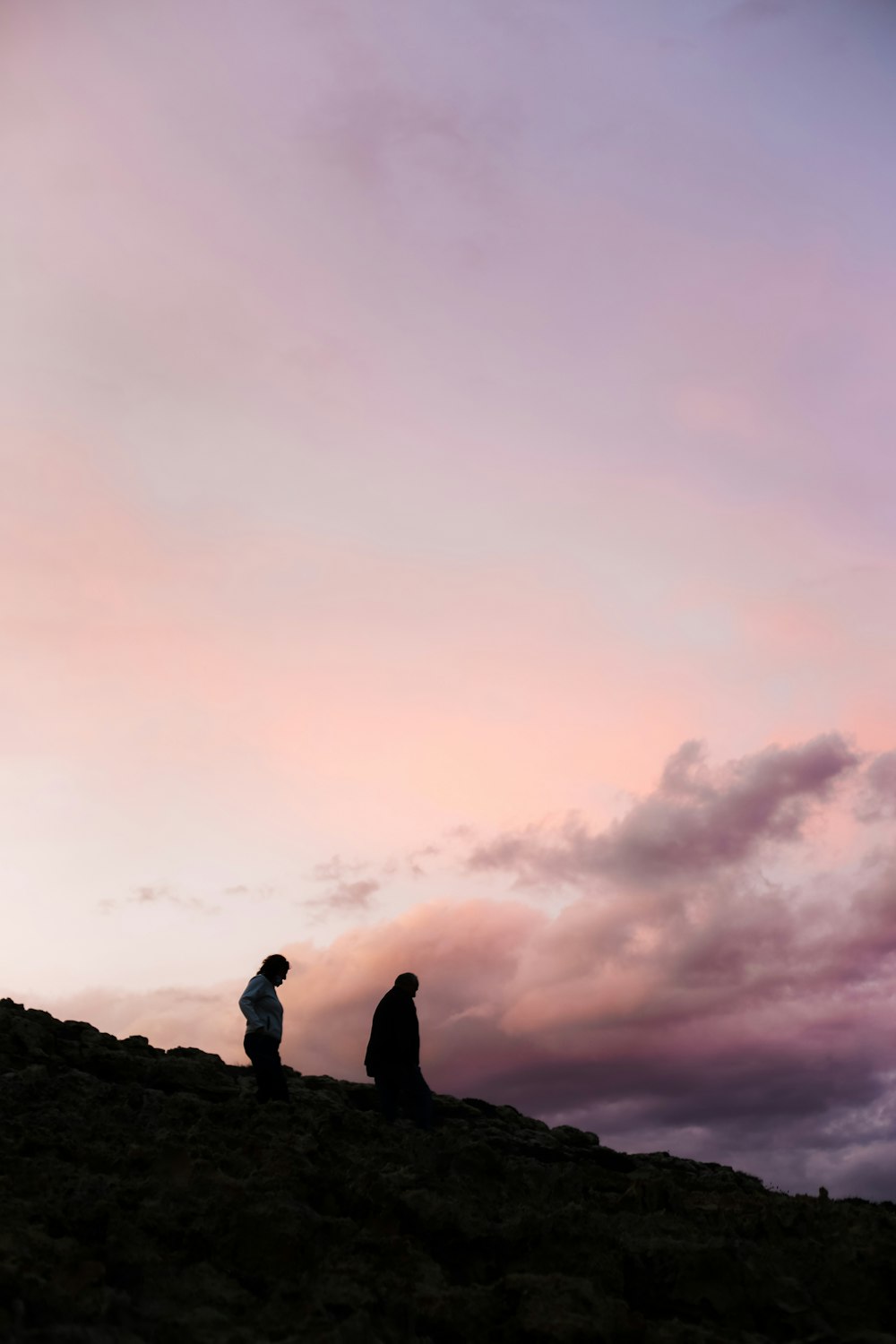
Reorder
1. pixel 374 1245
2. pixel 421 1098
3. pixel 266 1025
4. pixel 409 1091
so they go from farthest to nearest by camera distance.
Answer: pixel 409 1091
pixel 421 1098
pixel 266 1025
pixel 374 1245

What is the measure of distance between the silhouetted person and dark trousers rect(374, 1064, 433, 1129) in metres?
1.52

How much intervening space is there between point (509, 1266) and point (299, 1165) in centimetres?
260

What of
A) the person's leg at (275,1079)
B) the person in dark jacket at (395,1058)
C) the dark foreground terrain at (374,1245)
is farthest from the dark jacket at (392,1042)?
the dark foreground terrain at (374,1245)

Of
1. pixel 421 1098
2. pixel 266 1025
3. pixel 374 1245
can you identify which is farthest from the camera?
pixel 421 1098

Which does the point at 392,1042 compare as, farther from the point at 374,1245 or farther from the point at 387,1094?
the point at 374,1245

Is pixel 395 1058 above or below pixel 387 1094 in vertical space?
above

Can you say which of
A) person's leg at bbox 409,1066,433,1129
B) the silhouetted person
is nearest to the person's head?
the silhouetted person

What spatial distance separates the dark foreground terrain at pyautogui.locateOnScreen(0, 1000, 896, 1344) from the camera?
845cm

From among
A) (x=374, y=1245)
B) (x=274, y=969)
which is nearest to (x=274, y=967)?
(x=274, y=969)

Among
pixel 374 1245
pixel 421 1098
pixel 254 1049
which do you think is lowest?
pixel 374 1245

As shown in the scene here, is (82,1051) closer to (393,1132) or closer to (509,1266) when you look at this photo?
(393,1132)

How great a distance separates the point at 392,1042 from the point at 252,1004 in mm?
2312

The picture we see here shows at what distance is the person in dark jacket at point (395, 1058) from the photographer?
17.0m

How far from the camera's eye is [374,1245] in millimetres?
9922
